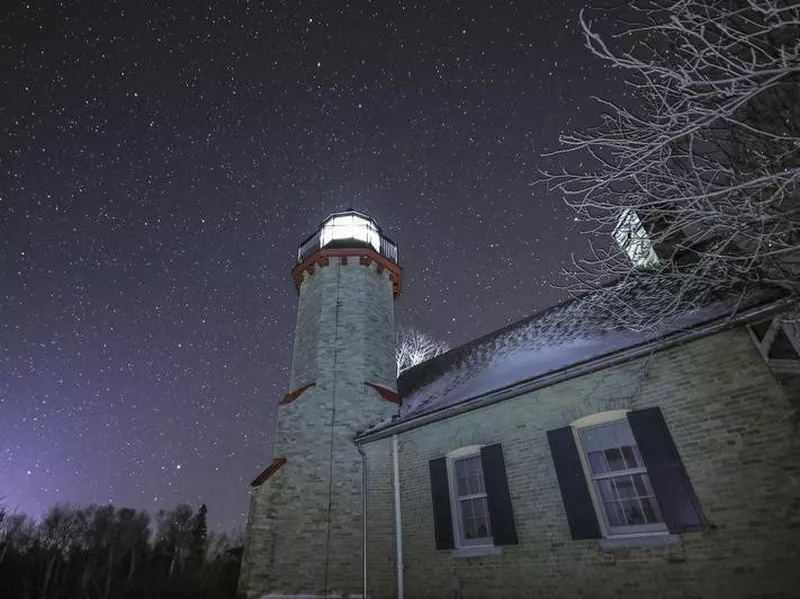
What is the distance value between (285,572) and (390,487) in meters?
3.04

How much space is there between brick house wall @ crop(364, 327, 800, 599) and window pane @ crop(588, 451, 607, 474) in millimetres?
705

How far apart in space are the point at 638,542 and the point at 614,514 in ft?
1.97

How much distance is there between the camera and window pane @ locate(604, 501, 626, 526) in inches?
272

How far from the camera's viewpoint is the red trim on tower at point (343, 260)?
50.7 feet

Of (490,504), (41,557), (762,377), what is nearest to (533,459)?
(490,504)

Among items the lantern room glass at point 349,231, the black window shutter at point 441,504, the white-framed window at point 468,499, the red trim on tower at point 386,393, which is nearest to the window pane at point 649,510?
A: the white-framed window at point 468,499

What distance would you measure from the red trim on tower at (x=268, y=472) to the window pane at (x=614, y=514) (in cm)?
777

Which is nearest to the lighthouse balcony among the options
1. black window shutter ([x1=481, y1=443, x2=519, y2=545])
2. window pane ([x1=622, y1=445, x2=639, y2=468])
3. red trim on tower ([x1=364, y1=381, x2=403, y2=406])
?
red trim on tower ([x1=364, y1=381, x2=403, y2=406])

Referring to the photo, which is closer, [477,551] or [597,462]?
[597,462]

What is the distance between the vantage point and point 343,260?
50.8 ft

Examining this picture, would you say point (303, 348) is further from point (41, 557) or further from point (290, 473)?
point (41, 557)

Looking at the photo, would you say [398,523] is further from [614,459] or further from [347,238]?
[347,238]

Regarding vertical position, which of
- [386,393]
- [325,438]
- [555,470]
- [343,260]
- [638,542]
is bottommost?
[638,542]

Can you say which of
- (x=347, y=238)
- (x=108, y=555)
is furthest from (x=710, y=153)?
(x=108, y=555)
